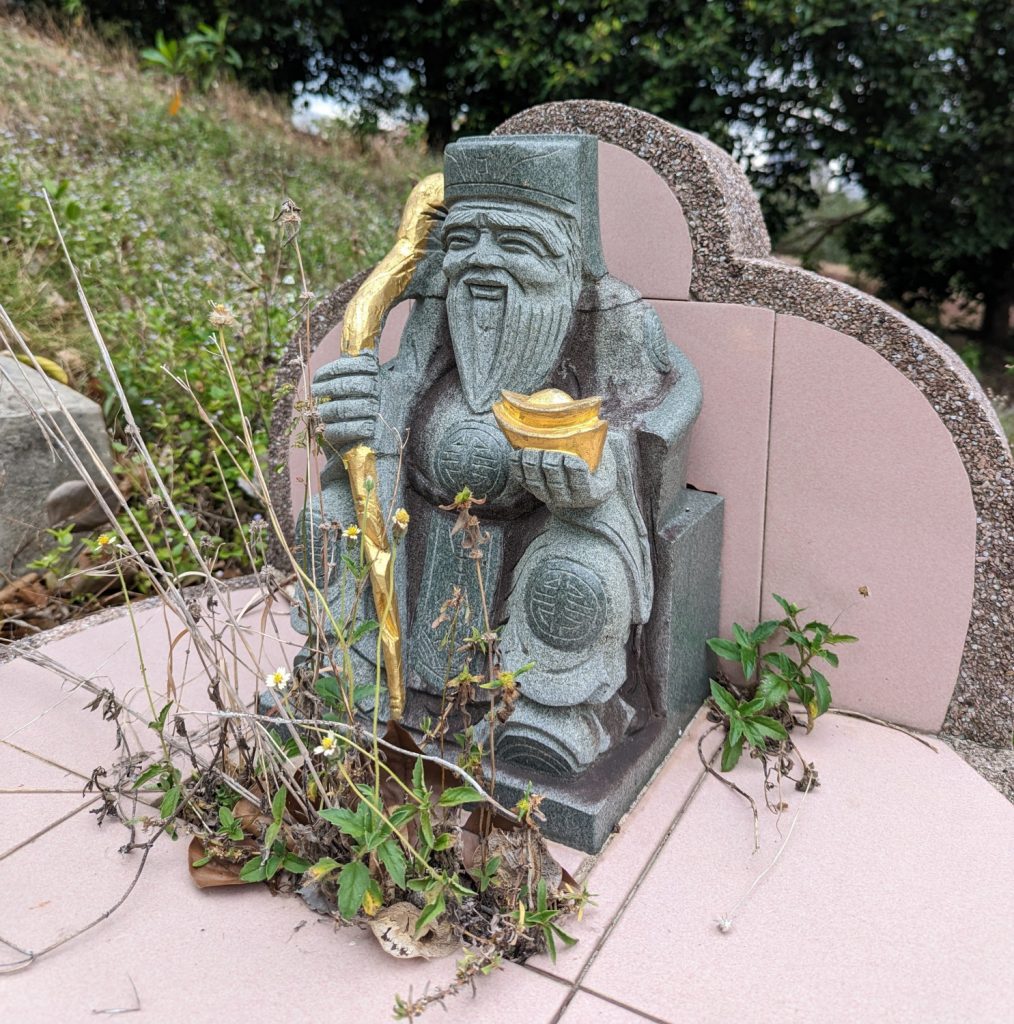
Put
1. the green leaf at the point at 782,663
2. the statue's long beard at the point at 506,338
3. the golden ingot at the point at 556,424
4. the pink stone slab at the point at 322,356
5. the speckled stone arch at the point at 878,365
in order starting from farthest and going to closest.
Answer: the pink stone slab at the point at 322,356, the green leaf at the point at 782,663, the speckled stone arch at the point at 878,365, the statue's long beard at the point at 506,338, the golden ingot at the point at 556,424

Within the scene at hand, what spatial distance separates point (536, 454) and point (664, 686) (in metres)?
0.82

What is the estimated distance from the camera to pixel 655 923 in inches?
75.1

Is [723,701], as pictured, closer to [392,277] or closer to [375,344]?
[375,344]

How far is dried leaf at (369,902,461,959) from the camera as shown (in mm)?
1738

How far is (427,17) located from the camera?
7.88 metres

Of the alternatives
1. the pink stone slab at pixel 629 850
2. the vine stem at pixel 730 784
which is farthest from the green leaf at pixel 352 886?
the vine stem at pixel 730 784

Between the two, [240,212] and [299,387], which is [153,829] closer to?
[299,387]

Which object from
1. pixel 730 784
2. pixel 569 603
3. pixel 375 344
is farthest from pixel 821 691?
pixel 375 344

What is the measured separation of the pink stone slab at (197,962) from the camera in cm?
166

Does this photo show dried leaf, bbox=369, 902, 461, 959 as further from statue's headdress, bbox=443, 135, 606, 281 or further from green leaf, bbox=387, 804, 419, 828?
statue's headdress, bbox=443, 135, 606, 281

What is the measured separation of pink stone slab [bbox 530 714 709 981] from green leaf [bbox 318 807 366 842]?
1.52ft

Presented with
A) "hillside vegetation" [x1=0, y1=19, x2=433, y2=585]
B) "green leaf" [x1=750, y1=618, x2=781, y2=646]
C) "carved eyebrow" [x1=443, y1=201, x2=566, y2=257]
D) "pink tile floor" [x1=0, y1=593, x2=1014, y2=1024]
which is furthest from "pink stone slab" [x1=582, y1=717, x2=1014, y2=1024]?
"hillside vegetation" [x1=0, y1=19, x2=433, y2=585]

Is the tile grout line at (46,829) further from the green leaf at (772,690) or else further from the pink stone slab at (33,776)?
the green leaf at (772,690)

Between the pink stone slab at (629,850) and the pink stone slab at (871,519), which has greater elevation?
the pink stone slab at (871,519)
